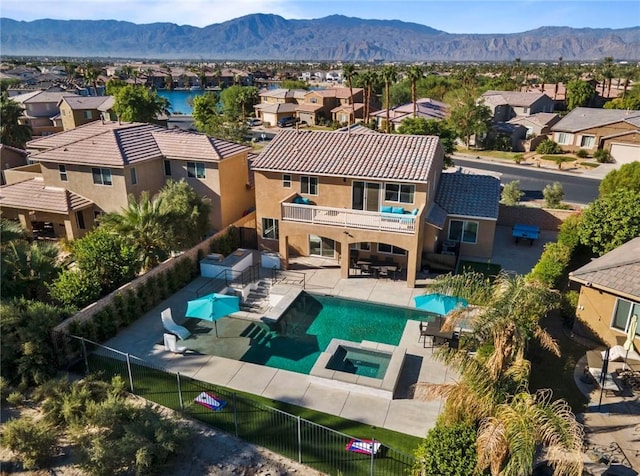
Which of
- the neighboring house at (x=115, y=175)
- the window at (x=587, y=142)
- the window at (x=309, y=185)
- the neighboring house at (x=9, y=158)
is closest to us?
the window at (x=309, y=185)

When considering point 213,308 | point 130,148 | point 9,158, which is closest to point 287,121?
point 9,158

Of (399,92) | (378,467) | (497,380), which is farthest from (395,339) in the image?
(399,92)

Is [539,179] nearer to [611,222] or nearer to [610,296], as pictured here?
→ [611,222]

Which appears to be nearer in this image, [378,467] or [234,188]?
[378,467]

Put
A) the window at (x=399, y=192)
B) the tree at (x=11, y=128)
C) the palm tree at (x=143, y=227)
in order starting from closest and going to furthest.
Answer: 1. the palm tree at (x=143, y=227)
2. the window at (x=399, y=192)
3. the tree at (x=11, y=128)

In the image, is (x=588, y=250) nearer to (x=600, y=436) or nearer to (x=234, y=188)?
(x=600, y=436)

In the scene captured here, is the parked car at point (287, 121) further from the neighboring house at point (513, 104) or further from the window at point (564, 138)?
the window at point (564, 138)

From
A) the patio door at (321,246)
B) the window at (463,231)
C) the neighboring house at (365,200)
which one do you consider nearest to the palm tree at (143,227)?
the neighboring house at (365,200)
